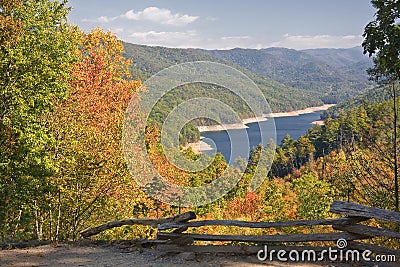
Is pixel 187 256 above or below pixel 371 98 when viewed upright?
below

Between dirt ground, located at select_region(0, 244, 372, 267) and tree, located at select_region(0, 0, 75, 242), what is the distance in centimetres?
299

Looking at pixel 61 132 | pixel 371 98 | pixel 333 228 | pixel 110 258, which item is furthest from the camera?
pixel 371 98

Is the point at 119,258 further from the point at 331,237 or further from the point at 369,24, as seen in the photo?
the point at 369,24

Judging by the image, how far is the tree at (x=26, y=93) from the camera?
35.5ft

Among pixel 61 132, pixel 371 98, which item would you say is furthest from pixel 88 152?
pixel 371 98

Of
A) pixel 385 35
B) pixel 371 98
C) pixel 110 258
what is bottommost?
pixel 110 258

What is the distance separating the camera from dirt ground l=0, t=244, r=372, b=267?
23.4 ft

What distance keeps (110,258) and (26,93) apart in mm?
5928

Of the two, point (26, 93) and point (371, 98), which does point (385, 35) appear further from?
point (371, 98)

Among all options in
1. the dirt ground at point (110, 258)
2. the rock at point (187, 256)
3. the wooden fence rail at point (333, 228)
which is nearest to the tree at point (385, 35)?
the wooden fence rail at point (333, 228)

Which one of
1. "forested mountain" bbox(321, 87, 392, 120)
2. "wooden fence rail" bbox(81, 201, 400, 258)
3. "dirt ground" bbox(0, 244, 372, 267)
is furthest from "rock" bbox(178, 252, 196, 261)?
"forested mountain" bbox(321, 87, 392, 120)

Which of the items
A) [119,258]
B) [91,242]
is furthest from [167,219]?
[91,242]

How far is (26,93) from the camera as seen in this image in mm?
11039

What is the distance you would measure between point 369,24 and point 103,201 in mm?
10060
